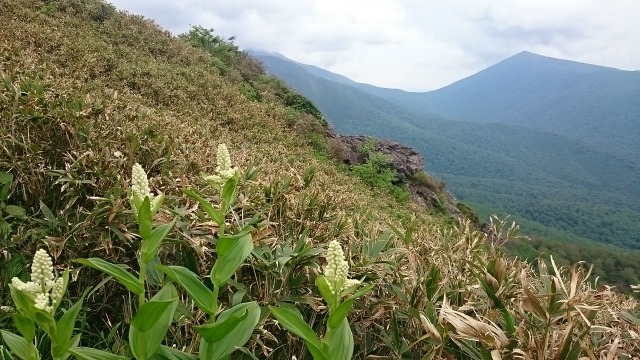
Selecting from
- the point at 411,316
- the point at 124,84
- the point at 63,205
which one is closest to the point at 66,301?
the point at 63,205

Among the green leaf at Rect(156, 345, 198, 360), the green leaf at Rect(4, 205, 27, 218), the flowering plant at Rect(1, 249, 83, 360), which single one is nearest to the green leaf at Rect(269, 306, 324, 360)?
the green leaf at Rect(156, 345, 198, 360)

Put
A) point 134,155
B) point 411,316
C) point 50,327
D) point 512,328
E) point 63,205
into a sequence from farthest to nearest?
point 134,155 < point 63,205 < point 411,316 < point 512,328 < point 50,327

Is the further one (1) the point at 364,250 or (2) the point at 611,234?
(2) the point at 611,234

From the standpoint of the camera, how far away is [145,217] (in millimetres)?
1671

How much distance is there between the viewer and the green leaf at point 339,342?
164cm

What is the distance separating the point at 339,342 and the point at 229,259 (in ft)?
1.80

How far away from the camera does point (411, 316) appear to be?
2.38 m

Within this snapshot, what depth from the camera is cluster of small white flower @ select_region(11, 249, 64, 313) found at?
1.43 metres

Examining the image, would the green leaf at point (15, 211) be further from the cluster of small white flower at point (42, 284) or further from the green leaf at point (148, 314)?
the green leaf at point (148, 314)

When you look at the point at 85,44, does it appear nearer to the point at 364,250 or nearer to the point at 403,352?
the point at 364,250

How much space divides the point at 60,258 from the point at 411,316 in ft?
6.64

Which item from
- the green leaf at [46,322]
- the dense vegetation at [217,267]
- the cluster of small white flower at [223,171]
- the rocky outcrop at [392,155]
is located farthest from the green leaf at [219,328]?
the rocky outcrop at [392,155]

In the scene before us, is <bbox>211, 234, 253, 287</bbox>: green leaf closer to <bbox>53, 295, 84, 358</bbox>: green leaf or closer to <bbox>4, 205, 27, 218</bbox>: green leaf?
<bbox>53, 295, 84, 358</bbox>: green leaf

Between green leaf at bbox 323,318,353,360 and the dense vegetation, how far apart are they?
A: 0.01 meters
